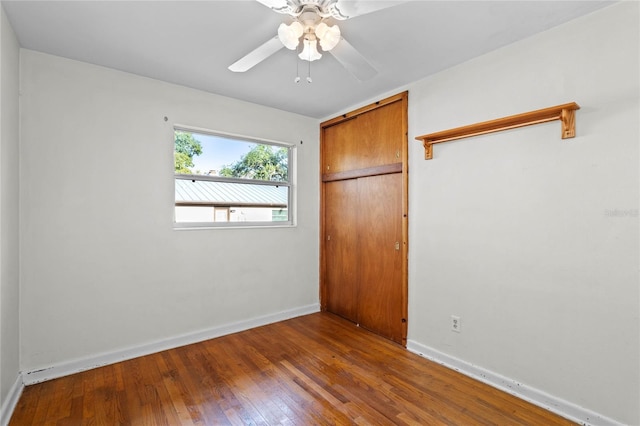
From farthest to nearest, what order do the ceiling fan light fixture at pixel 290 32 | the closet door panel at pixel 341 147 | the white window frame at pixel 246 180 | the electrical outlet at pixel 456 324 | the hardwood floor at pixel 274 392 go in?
the closet door panel at pixel 341 147 → the white window frame at pixel 246 180 → the electrical outlet at pixel 456 324 → the hardwood floor at pixel 274 392 → the ceiling fan light fixture at pixel 290 32

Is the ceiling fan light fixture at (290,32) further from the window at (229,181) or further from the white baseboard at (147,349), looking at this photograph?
the white baseboard at (147,349)

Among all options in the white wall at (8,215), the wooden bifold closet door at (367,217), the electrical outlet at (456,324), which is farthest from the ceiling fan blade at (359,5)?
the electrical outlet at (456,324)

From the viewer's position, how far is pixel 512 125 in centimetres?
217

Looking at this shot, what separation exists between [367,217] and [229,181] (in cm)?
152

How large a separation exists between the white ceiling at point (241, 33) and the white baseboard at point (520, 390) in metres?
2.37

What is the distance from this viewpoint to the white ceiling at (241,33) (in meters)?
1.79

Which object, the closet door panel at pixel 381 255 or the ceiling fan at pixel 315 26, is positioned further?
the closet door panel at pixel 381 255

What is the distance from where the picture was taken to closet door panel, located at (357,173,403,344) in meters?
3.01

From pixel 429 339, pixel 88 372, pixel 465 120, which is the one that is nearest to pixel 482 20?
pixel 465 120

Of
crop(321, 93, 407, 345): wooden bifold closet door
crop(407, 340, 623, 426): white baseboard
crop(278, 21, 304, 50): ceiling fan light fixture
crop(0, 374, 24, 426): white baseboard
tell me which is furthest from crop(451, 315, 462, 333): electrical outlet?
crop(0, 374, 24, 426): white baseboard

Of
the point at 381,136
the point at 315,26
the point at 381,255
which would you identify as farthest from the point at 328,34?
the point at 381,255

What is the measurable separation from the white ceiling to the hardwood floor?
2315mm

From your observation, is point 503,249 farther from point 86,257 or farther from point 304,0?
point 86,257

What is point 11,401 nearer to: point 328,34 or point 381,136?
point 328,34
